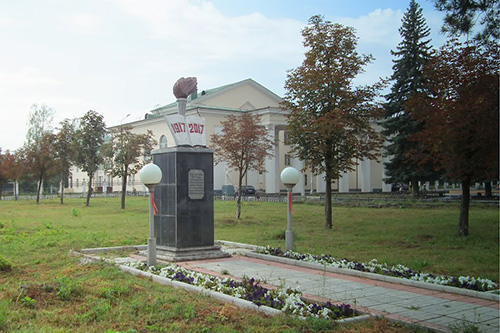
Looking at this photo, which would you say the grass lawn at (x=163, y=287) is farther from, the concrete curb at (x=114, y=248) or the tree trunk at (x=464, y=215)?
the concrete curb at (x=114, y=248)

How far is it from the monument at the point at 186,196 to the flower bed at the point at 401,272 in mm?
1669

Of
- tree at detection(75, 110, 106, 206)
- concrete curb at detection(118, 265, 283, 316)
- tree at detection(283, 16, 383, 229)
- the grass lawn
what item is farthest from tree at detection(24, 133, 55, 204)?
concrete curb at detection(118, 265, 283, 316)

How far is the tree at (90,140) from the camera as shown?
35719 mm

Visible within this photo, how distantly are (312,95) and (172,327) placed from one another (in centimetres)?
1467

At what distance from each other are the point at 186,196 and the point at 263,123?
129 feet

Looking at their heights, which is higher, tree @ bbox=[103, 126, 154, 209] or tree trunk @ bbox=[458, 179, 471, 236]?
tree @ bbox=[103, 126, 154, 209]

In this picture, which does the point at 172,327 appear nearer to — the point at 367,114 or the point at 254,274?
the point at 254,274

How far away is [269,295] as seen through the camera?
699 centimetres

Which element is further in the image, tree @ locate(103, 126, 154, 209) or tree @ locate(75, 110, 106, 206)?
Result: tree @ locate(75, 110, 106, 206)

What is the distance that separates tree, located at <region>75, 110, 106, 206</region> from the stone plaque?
84.1 feet

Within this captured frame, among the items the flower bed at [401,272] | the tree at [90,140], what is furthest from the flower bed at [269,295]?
the tree at [90,140]

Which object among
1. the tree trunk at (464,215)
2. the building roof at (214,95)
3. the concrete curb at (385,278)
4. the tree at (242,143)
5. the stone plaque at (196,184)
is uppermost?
the building roof at (214,95)

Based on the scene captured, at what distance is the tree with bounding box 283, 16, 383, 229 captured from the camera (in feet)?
61.7

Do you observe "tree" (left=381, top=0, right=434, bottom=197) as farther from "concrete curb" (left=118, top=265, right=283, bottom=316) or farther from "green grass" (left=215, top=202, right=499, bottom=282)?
"concrete curb" (left=118, top=265, right=283, bottom=316)
